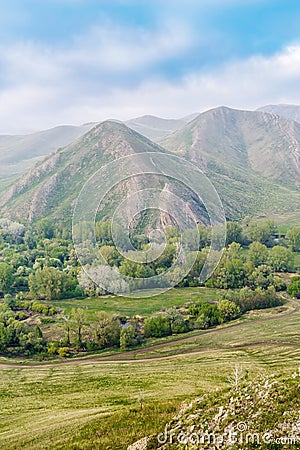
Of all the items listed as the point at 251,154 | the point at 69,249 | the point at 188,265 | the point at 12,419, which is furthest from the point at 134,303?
the point at 251,154

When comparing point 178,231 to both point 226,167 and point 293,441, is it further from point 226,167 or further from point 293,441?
point 226,167

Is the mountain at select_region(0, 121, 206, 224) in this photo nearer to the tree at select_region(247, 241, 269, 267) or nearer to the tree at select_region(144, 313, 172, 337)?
the tree at select_region(247, 241, 269, 267)

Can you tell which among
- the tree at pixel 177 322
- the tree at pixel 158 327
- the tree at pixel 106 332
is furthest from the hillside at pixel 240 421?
the tree at pixel 177 322

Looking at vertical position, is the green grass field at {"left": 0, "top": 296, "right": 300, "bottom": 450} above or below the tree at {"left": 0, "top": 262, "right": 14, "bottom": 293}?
below

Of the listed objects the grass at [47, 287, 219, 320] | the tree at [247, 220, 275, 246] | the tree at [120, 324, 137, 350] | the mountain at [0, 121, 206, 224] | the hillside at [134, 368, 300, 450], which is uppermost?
the mountain at [0, 121, 206, 224]

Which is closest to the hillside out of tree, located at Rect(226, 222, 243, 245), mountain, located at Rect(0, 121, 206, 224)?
tree, located at Rect(226, 222, 243, 245)

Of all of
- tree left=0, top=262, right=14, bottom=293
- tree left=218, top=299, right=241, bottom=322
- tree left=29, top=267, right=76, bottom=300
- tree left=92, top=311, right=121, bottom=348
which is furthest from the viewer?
tree left=0, top=262, right=14, bottom=293

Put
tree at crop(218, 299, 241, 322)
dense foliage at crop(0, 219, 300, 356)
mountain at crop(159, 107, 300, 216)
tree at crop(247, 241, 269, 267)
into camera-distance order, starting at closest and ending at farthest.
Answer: dense foliage at crop(0, 219, 300, 356) < tree at crop(218, 299, 241, 322) < tree at crop(247, 241, 269, 267) < mountain at crop(159, 107, 300, 216)
